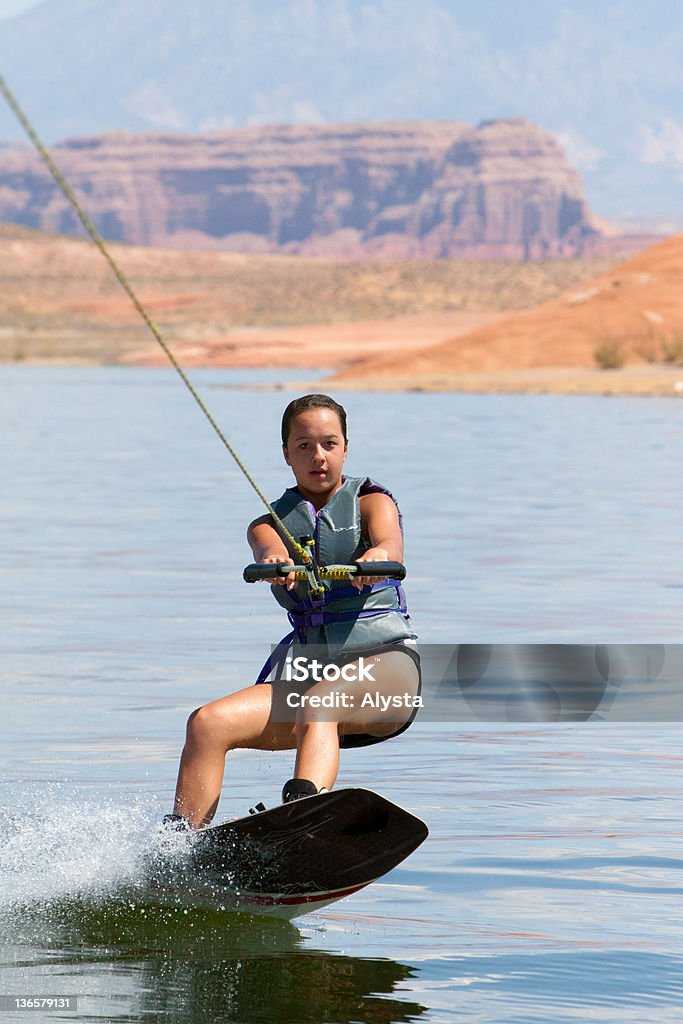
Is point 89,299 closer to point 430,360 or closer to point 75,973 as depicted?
point 430,360

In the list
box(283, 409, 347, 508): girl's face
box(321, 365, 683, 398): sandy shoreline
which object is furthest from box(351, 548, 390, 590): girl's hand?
box(321, 365, 683, 398): sandy shoreline

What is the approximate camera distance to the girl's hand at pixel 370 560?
5168mm

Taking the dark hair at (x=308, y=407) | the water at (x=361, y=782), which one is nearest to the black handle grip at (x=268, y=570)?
the dark hair at (x=308, y=407)

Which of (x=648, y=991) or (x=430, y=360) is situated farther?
(x=430, y=360)

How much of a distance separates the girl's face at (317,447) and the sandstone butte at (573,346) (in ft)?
143

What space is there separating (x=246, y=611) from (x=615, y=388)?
36934mm

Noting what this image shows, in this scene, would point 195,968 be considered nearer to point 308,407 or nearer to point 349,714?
point 349,714

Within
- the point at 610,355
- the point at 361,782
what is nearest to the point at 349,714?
the point at 361,782

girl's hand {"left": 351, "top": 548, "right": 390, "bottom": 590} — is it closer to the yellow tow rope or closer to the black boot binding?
the yellow tow rope

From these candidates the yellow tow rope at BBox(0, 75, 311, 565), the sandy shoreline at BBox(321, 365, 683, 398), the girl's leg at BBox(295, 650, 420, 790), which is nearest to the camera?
the yellow tow rope at BBox(0, 75, 311, 565)

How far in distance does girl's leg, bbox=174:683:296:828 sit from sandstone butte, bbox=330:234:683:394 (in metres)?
43.8

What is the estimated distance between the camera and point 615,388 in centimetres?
4834

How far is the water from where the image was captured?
17.0 ft

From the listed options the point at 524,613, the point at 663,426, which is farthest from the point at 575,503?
the point at 663,426
